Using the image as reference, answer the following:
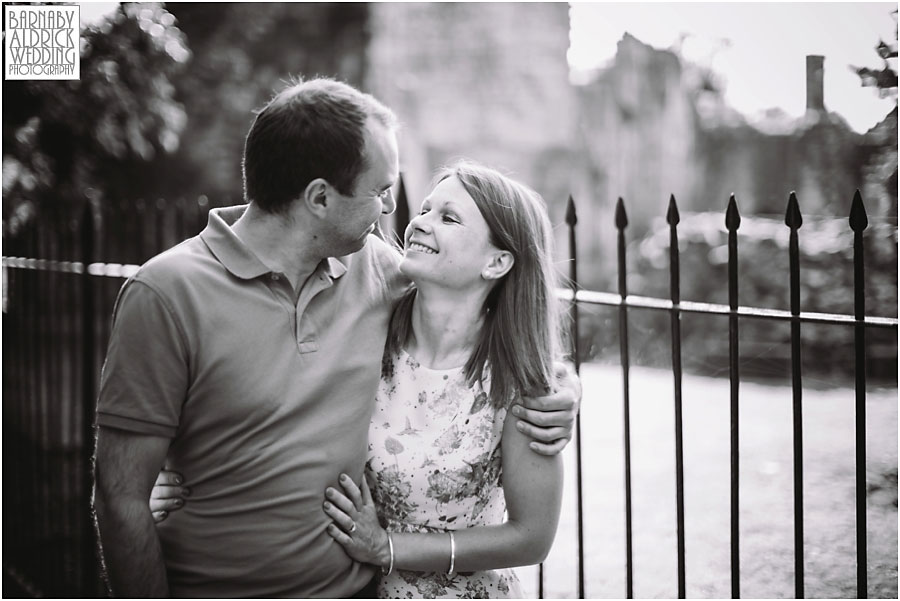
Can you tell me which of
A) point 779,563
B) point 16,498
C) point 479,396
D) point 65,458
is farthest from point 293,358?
point 65,458

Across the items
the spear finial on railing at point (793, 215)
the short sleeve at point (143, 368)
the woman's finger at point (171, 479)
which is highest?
the spear finial on railing at point (793, 215)

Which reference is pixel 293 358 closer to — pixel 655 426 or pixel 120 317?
pixel 120 317

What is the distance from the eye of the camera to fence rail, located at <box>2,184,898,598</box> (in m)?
2.59

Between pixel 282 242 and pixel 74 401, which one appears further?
pixel 74 401

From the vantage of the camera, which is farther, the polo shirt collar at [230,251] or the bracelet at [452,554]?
the bracelet at [452,554]

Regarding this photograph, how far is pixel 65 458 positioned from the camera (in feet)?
19.9

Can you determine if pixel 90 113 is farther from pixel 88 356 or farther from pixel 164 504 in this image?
pixel 164 504

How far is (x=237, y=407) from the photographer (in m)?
2.07

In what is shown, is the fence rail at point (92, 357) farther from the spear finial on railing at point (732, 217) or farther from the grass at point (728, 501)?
the grass at point (728, 501)

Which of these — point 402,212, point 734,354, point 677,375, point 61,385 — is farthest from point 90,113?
point 734,354

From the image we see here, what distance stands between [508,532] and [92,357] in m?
2.19

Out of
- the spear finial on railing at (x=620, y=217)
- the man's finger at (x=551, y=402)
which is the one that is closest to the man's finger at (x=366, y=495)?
the man's finger at (x=551, y=402)

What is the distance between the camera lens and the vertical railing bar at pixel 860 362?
245 cm

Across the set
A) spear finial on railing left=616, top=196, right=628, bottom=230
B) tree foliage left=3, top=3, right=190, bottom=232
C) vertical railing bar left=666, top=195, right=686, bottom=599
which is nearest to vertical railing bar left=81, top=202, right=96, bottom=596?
tree foliage left=3, top=3, right=190, bottom=232
